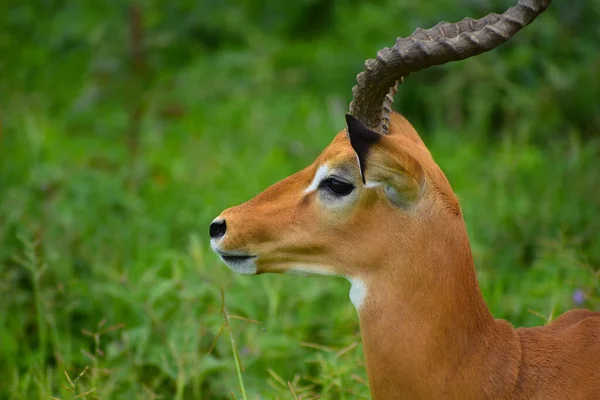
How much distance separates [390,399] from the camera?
2.68 metres

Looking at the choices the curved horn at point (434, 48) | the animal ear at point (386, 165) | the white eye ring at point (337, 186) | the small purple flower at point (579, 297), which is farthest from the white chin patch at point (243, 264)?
the small purple flower at point (579, 297)

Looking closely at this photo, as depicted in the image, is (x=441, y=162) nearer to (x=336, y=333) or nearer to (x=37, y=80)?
(x=336, y=333)

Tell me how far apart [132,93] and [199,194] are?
79cm

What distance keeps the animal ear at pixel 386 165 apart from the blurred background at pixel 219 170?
861mm

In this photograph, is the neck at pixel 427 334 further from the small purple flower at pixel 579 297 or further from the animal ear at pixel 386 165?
the small purple flower at pixel 579 297

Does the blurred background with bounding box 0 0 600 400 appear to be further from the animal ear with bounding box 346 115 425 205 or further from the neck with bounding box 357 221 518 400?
the animal ear with bounding box 346 115 425 205

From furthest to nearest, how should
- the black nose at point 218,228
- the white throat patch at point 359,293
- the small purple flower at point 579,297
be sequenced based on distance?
the small purple flower at point 579,297
the black nose at point 218,228
the white throat patch at point 359,293

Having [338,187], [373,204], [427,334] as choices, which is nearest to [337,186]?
[338,187]

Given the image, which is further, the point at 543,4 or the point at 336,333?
the point at 336,333

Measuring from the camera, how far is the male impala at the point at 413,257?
104 inches

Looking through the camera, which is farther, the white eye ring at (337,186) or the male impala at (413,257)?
the white eye ring at (337,186)

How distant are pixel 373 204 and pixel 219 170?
11.4ft

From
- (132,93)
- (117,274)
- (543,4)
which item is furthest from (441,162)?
(543,4)

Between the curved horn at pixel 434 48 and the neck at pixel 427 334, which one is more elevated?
the curved horn at pixel 434 48
